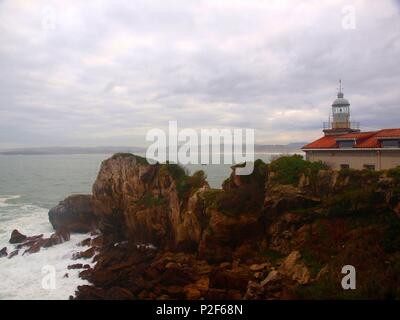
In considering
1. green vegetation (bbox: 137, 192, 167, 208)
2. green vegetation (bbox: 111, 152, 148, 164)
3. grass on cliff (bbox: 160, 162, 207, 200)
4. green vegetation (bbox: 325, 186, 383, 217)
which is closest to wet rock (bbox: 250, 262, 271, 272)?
green vegetation (bbox: 325, 186, 383, 217)

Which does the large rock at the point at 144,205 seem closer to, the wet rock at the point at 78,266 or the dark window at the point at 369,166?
the wet rock at the point at 78,266

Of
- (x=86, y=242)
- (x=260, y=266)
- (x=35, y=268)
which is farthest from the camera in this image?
(x=86, y=242)

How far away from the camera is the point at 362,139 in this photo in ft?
75.6

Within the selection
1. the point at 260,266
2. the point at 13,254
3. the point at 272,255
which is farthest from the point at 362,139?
the point at 13,254

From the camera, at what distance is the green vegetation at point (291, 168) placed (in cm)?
2056

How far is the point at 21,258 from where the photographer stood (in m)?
26.1

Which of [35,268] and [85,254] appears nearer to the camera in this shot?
[35,268]

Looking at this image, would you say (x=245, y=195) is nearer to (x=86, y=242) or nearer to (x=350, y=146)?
(x=350, y=146)

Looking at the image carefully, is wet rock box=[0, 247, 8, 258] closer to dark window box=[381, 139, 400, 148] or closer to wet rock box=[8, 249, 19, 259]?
wet rock box=[8, 249, 19, 259]

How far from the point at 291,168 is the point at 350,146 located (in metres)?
5.72

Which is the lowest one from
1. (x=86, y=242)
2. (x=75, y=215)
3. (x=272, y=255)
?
(x=86, y=242)

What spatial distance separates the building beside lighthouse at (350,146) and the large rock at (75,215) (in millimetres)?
23318
